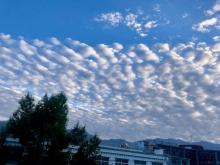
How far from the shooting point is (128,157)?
2719 inches

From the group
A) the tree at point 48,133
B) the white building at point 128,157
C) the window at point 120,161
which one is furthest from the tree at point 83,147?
the window at point 120,161

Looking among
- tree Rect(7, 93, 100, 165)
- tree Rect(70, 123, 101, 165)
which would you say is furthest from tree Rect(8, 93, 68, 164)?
tree Rect(70, 123, 101, 165)

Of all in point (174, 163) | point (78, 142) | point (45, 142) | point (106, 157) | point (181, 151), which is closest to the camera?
point (45, 142)

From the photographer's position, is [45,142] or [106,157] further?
[106,157]

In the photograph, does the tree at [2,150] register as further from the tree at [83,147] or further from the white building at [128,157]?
the white building at [128,157]

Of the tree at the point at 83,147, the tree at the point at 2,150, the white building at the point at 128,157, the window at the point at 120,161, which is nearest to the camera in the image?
the tree at the point at 2,150

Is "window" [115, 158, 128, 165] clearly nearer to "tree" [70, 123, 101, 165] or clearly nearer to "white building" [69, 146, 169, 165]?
"white building" [69, 146, 169, 165]

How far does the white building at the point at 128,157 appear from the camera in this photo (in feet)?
211

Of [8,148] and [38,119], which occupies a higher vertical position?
[38,119]

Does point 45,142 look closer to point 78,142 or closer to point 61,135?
point 61,135

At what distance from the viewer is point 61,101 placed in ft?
138

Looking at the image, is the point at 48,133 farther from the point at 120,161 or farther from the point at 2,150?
the point at 120,161

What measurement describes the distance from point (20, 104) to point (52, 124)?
6.05m

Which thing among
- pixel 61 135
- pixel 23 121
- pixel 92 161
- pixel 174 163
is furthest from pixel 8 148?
pixel 174 163
